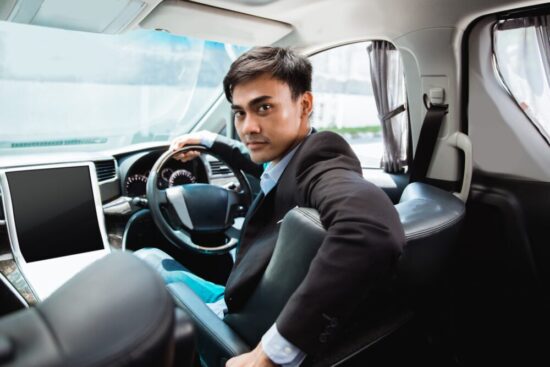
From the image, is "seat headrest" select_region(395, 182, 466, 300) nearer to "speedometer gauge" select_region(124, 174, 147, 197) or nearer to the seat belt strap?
the seat belt strap

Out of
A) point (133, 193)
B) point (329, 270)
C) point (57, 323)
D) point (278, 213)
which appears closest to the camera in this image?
point (57, 323)

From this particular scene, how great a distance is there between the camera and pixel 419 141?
1.92 m

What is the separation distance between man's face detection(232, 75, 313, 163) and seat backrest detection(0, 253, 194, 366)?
89 cm

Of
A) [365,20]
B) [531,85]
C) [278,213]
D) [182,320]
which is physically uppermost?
[365,20]

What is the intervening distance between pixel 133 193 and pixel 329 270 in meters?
1.67

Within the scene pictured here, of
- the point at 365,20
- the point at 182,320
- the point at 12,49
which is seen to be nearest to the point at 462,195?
the point at 365,20

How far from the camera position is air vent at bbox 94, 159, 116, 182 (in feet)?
6.66

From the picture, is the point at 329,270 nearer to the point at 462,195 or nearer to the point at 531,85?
the point at 462,195

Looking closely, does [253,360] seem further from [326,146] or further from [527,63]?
[527,63]

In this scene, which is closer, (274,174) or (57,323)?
(57,323)

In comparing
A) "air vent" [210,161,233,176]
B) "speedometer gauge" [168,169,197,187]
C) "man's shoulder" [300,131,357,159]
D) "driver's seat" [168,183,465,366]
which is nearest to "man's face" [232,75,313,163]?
"man's shoulder" [300,131,357,159]

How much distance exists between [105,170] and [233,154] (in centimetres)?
69

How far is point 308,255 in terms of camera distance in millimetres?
811

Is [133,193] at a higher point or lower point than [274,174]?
lower
